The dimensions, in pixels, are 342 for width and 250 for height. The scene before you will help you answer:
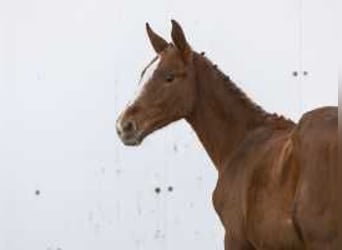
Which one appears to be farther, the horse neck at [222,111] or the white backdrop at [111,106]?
the white backdrop at [111,106]

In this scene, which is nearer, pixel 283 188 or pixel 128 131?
pixel 283 188

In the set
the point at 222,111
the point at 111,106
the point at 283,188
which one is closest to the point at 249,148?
the point at 222,111

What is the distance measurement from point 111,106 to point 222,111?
0.90 meters

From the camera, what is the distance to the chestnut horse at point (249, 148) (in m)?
2.49

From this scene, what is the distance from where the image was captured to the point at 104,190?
12.6ft

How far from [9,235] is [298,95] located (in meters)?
1.51

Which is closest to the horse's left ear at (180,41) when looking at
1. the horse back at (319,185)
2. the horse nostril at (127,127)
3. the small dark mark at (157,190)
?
the horse nostril at (127,127)

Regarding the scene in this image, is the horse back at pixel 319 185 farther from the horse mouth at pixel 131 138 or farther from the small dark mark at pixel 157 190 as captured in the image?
the small dark mark at pixel 157 190

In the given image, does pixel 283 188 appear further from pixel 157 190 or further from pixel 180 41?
pixel 157 190

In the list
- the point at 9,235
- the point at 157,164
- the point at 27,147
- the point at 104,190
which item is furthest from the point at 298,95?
the point at 9,235

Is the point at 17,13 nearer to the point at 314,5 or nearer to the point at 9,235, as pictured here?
the point at 9,235

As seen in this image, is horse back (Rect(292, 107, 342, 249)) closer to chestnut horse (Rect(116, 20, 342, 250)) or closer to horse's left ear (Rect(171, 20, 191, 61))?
chestnut horse (Rect(116, 20, 342, 250))

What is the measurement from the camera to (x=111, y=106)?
150 inches

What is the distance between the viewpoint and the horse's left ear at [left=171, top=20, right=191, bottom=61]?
2.90 meters
